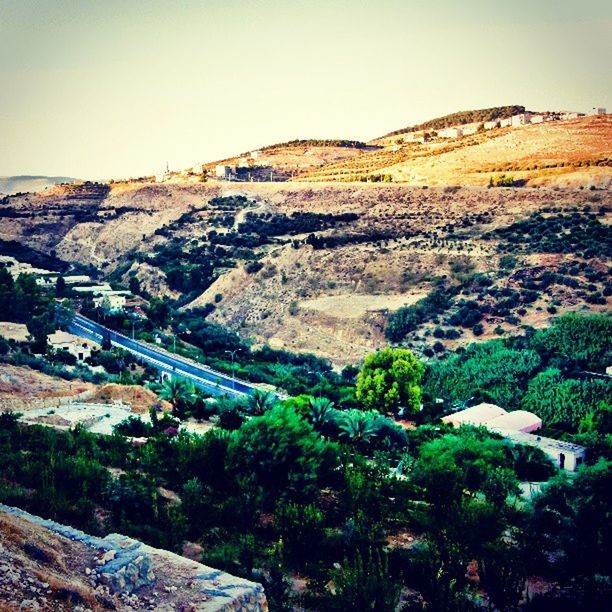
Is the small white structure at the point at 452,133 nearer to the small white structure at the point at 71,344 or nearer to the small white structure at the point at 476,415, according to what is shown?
the small white structure at the point at 71,344

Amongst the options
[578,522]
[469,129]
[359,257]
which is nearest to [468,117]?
[469,129]

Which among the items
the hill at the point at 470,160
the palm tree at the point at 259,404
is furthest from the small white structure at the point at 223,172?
the palm tree at the point at 259,404

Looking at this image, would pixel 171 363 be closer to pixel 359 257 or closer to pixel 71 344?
pixel 71 344

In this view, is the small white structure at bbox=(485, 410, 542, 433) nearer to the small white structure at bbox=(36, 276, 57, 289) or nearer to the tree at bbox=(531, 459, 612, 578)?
the tree at bbox=(531, 459, 612, 578)

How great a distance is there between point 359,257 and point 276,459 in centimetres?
3793

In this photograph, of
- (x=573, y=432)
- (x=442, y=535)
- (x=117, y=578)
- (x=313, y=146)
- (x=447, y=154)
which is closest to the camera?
(x=117, y=578)

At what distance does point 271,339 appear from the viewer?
48.4 m

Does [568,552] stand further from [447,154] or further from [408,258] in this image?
[447,154]

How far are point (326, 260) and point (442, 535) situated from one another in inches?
1615

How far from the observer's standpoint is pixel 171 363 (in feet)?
129

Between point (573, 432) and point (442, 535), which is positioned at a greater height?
point (442, 535)

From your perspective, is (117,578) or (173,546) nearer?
(117,578)

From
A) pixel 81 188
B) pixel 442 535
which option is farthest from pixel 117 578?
pixel 81 188

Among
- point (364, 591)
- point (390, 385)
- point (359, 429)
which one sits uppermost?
point (364, 591)
